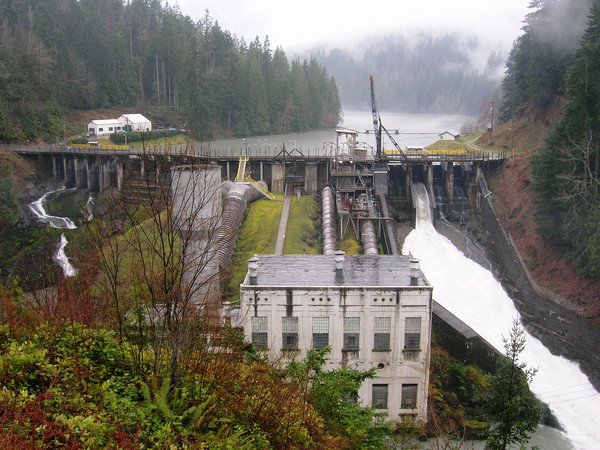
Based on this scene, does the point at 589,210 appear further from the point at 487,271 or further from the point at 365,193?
the point at 365,193

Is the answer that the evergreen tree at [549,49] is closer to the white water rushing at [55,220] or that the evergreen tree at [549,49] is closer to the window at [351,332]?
the window at [351,332]

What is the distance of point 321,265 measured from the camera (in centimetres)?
2220

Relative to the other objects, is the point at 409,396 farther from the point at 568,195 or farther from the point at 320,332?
the point at 568,195

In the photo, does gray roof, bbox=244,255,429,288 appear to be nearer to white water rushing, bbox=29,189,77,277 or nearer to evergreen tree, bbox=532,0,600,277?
evergreen tree, bbox=532,0,600,277

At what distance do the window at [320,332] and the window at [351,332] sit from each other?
0.69 meters

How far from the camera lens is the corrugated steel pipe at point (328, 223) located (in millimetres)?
34406

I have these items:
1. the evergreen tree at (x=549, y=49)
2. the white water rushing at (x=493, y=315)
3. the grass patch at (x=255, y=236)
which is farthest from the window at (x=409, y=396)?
the evergreen tree at (x=549, y=49)

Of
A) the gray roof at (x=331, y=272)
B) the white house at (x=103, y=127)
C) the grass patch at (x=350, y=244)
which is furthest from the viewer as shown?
the white house at (x=103, y=127)

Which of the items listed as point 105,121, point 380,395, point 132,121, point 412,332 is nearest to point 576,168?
point 412,332

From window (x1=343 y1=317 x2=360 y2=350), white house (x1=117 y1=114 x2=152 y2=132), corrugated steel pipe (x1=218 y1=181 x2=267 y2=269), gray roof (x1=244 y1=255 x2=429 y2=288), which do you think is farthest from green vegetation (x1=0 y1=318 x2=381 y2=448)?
white house (x1=117 y1=114 x2=152 y2=132)

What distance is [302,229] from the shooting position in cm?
3769

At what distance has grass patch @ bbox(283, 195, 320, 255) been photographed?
114ft

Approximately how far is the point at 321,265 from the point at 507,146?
35.9m

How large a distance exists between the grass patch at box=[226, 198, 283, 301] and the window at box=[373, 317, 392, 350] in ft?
30.4
